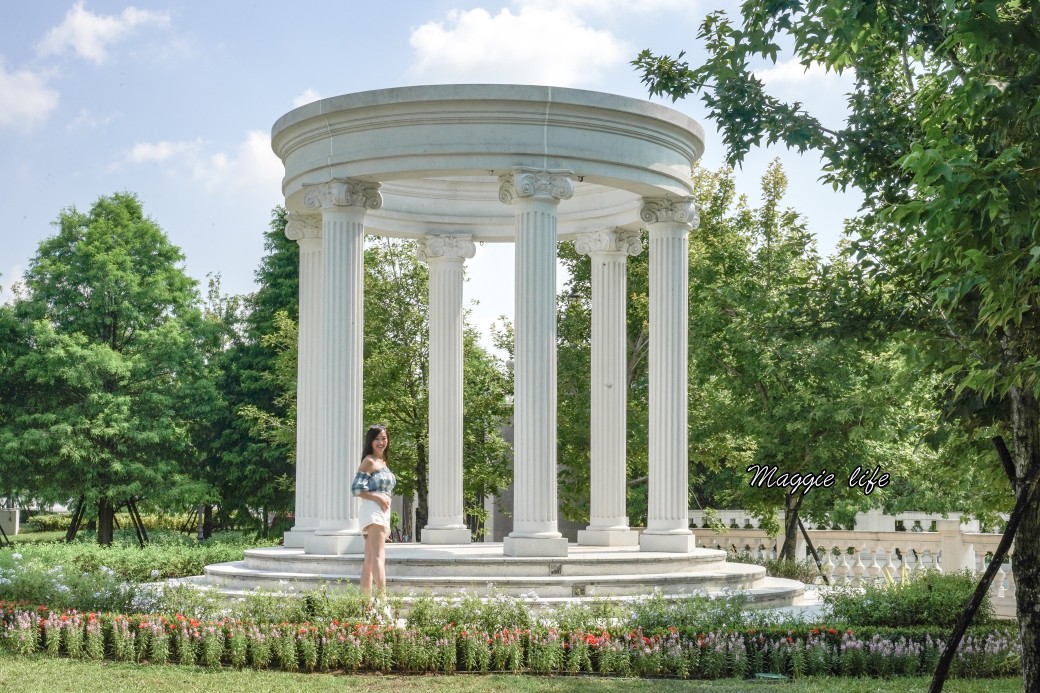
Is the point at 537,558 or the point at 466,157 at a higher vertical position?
the point at 466,157

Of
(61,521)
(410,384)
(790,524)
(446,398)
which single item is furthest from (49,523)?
(790,524)

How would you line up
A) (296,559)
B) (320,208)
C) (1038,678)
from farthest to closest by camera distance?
(320,208), (296,559), (1038,678)

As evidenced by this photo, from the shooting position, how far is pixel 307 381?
28578mm

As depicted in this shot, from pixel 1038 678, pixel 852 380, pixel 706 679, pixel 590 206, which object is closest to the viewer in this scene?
pixel 1038 678

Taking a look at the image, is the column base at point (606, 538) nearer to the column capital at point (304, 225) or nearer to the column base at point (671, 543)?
the column base at point (671, 543)

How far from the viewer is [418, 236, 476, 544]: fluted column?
1232 inches

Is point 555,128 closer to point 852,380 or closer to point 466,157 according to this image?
point 466,157

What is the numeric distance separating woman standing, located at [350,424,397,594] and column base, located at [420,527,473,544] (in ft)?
36.4

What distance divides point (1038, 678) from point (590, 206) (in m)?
19.2

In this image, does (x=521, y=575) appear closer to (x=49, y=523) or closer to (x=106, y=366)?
(x=106, y=366)

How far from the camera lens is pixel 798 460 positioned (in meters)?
33.9

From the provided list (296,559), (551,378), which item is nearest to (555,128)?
(551,378)

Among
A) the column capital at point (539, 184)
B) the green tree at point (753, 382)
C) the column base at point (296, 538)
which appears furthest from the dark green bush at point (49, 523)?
the column capital at point (539, 184)

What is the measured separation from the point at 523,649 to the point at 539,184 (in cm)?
1106
